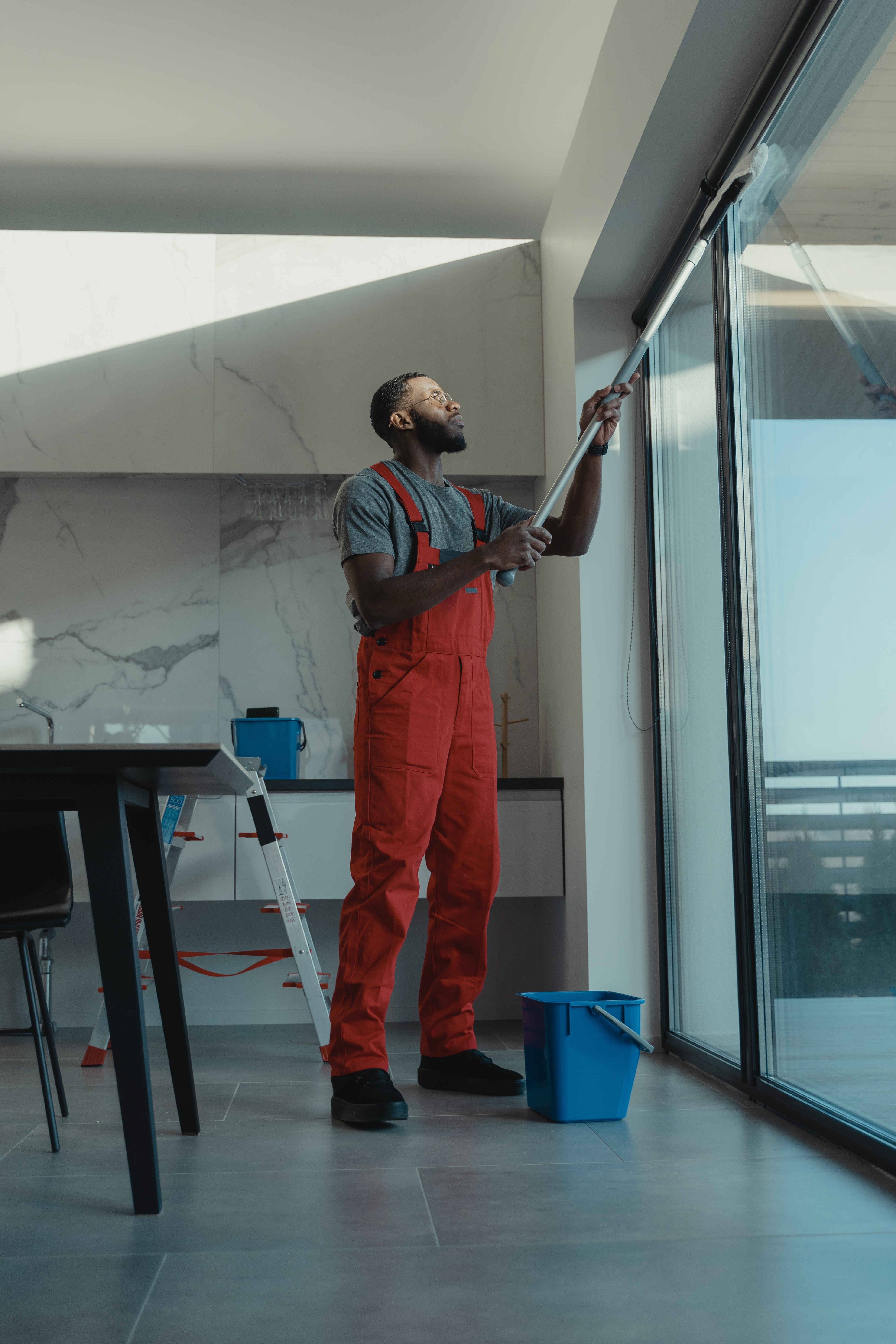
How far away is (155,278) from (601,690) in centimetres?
198

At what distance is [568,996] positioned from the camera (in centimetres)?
242

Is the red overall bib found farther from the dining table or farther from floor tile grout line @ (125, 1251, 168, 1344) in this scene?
floor tile grout line @ (125, 1251, 168, 1344)

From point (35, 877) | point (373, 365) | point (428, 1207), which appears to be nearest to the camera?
point (428, 1207)

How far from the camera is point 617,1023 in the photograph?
2.15m

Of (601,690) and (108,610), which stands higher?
(108,610)

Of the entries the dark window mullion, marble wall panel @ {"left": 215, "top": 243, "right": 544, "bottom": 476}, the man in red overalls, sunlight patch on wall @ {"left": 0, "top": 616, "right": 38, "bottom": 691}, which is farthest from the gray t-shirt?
sunlight patch on wall @ {"left": 0, "top": 616, "right": 38, "bottom": 691}

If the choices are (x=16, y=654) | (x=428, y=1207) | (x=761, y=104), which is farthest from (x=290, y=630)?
(x=428, y=1207)

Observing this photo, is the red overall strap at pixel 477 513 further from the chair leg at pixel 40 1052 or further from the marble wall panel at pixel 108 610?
the marble wall panel at pixel 108 610

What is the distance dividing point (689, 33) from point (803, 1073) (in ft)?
6.41

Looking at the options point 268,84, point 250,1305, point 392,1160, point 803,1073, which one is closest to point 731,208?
point 268,84

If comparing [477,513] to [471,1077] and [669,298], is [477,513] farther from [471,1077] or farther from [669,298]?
[471,1077]

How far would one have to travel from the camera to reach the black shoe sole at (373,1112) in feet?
7.09

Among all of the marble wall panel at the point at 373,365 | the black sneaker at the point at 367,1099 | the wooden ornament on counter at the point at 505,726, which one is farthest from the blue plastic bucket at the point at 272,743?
the black sneaker at the point at 367,1099

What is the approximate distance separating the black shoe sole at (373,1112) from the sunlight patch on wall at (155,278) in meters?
2.52
